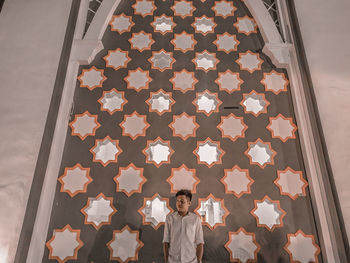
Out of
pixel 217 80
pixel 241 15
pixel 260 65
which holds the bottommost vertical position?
pixel 217 80

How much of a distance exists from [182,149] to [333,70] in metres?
1.72

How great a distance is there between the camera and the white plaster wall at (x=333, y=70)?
2.66 metres

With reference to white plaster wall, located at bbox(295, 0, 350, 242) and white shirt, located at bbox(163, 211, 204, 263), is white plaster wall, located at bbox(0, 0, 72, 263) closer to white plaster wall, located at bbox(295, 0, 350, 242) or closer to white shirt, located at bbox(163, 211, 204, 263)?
white shirt, located at bbox(163, 211, 204, 263)

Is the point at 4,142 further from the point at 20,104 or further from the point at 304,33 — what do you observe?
the point at 304,33

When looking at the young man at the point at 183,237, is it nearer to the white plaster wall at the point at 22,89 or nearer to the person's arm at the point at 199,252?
the person's arm at the point at 199,252

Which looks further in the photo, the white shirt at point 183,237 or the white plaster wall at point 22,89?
the white plaster wall at point 22,89

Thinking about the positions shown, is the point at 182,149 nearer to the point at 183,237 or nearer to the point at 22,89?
the point at 183,237

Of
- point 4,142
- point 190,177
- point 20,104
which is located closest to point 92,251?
point 190,177

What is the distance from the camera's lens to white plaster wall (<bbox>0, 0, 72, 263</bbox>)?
99.6 inches

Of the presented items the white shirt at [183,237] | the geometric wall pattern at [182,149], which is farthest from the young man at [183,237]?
the geometric wall pattern at [182,149]

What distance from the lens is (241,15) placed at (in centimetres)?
384

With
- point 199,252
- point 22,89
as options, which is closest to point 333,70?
point 199,252

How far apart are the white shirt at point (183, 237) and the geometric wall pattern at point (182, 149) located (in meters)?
0.40

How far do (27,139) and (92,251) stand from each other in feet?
3.79
